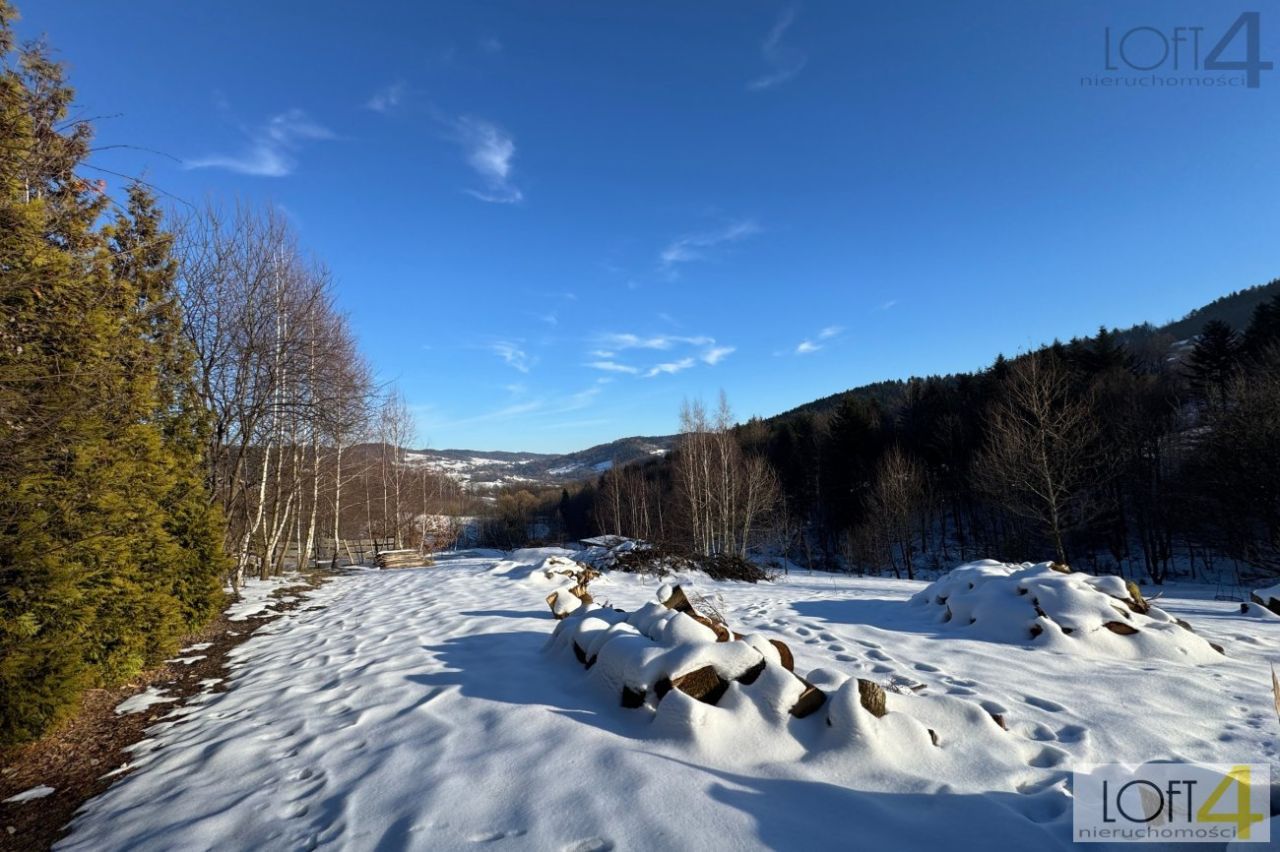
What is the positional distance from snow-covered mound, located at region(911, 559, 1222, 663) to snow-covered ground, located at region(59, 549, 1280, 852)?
5.5 inches

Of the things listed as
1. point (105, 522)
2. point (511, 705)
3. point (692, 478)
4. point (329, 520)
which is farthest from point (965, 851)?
point (329, 520)

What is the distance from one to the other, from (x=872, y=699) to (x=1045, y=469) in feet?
53.1

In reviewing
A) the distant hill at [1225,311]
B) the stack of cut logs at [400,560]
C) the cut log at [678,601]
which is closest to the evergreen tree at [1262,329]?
the cut log at [678,601]

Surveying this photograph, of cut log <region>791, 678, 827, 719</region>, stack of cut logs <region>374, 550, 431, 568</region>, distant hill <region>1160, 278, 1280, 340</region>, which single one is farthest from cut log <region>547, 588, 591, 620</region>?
distant hill <region>1160, 278, 1280, 340</region>

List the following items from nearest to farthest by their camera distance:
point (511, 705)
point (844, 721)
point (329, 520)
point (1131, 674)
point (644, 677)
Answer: point (844, 721) < point (644, 677) < point (511, 705) < point (1131, 674) < point (329, 520)

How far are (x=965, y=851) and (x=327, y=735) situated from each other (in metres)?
3.95

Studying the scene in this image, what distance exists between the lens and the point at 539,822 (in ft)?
8.11

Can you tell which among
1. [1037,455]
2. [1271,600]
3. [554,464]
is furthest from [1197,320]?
[554,464]

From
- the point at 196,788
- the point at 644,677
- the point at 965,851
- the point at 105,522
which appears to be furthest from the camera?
the point at 105,522

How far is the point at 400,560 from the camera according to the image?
1750 centimetres

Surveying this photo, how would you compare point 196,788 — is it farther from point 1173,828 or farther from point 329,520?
point 329,520

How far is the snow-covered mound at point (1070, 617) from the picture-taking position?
5.03m

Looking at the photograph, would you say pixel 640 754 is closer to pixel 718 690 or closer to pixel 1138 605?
pixel 718 690

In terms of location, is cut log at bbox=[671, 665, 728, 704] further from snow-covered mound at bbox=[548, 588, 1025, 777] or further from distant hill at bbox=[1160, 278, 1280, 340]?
distant hill at bbox=[1160, 278, 1280, 340]
